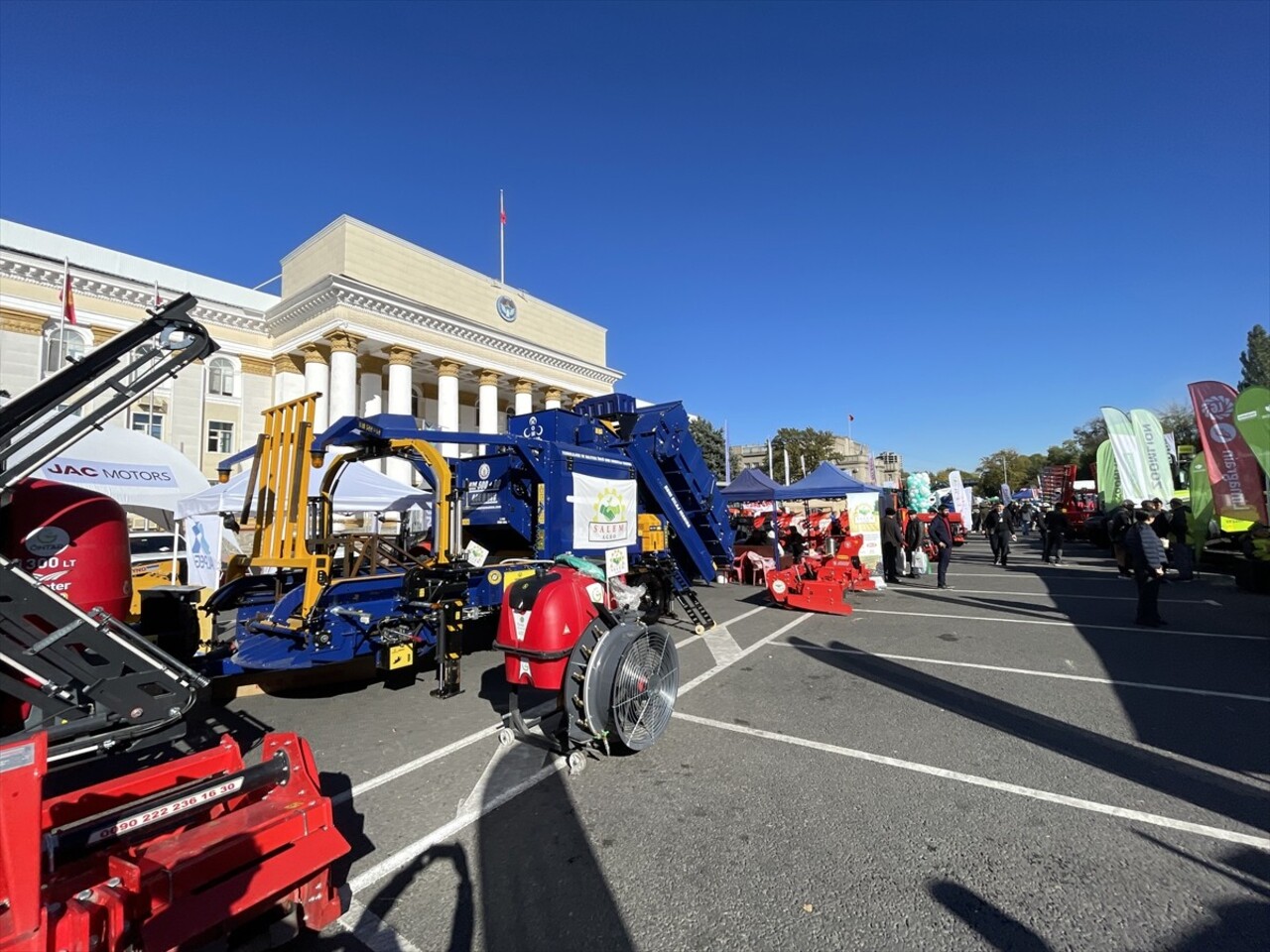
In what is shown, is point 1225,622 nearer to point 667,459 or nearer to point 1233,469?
point 1233,469

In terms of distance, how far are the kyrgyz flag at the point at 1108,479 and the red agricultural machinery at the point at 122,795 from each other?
1006 inches

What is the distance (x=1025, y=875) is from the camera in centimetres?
280

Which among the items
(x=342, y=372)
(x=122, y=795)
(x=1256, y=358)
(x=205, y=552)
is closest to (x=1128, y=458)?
(x=122, y=795)

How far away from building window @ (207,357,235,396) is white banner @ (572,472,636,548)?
95.3ft

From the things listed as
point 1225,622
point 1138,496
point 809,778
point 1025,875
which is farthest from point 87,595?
point 1138,496

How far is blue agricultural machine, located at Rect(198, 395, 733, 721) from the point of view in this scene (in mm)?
5008

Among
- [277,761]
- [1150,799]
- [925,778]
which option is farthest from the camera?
[925,778]

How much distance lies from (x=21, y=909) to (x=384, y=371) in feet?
116

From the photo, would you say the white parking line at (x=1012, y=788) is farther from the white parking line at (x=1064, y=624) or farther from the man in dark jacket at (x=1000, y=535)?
the man in dark jacket at (x=1000, y=535)

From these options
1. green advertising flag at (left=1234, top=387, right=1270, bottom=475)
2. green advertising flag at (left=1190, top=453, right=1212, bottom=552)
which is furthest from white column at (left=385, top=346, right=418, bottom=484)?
green advertising flag at (left=1190, top=453, right=1212, bottom=552)

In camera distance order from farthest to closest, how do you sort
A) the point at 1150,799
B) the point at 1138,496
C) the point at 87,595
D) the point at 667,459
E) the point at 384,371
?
the point at 384,371, the point at 1138,496, the point at 667,459, the point at 1150,799, the point at 87,595

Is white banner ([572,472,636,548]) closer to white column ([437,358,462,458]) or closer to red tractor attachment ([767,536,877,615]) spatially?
red tractor attachment ([767,536,877,615])

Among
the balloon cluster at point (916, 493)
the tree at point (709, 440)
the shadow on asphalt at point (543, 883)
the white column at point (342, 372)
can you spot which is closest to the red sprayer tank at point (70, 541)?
the shadow on asphalt at point (543, 883)

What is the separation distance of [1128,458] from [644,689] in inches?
899
